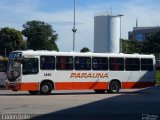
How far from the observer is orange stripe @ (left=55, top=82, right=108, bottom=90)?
32125 millimetres

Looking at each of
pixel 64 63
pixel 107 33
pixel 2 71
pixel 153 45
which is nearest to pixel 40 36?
pixel 107 33

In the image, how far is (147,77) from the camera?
35594 millimetres

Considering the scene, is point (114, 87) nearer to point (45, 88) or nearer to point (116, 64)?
point (116, 64)

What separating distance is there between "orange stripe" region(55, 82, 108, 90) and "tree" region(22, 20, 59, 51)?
68.4 metres

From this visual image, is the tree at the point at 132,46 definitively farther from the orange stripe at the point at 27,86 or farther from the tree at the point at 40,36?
the orange stripe at the point at 27,86

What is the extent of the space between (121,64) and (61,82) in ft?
16.1

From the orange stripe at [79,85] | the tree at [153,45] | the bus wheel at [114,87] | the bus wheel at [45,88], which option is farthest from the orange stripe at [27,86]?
the tree at [153,45]

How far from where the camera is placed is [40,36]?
10412cm

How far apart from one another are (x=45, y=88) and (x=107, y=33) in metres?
62.9

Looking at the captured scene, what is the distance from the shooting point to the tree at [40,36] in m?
103

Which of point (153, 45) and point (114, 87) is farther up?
point (153, 45)

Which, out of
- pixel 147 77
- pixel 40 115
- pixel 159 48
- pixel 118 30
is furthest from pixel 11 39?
pixel 40 115

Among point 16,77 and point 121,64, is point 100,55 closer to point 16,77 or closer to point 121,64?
point 121,64

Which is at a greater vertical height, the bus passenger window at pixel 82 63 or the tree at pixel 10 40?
the tree at pixel 10 40
